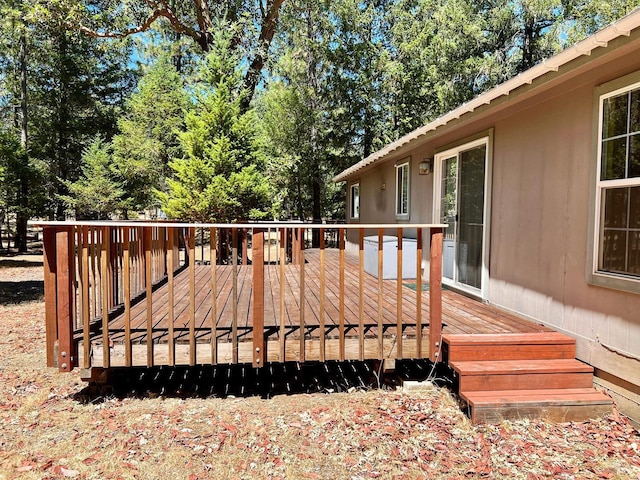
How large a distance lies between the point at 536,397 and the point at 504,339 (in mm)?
488

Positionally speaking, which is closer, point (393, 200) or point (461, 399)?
point (461, 399)

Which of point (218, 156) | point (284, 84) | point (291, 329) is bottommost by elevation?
point (291, 329)

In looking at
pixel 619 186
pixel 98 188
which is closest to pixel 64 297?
pixel 619 186

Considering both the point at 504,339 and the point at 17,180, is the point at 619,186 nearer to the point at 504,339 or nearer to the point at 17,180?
the point at 504,339

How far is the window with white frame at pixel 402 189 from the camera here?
7336 millimetres

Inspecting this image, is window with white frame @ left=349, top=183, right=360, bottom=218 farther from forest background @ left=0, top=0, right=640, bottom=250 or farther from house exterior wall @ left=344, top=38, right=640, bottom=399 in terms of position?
house exterior wall @ left=344, top=38, right=640, bottom=399

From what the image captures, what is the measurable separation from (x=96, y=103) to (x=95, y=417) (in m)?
18.4

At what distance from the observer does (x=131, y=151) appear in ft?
50.8

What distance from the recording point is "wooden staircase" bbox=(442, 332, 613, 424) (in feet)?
9.61

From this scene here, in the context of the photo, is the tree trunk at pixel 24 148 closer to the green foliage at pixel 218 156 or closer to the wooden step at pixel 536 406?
the green foliage at pixel 218 156

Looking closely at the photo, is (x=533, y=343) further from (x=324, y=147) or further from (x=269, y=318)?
(x=324, y=147)

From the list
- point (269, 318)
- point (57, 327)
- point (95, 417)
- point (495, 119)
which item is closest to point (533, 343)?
point (269, 318)

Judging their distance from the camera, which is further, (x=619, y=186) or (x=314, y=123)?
(x=314, y=123)

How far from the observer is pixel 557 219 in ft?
11.9
